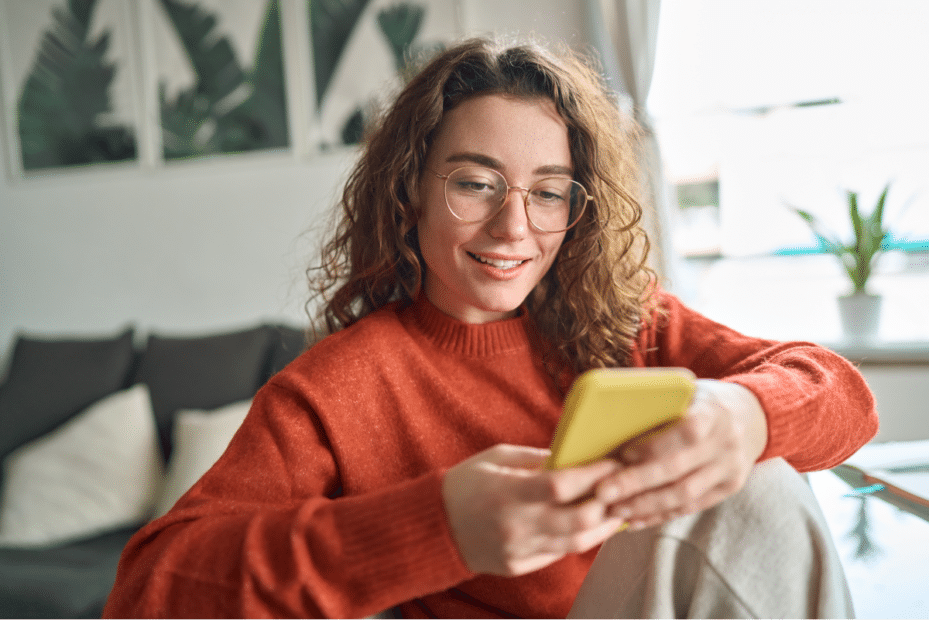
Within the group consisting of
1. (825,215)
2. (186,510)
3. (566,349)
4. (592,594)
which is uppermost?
(825,215)

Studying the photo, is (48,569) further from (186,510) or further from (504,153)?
(504,153)

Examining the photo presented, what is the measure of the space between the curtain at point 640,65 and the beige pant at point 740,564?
1684mm

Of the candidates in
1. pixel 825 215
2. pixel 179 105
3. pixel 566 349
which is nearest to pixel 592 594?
pixel 566 349

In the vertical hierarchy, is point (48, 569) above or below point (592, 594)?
below

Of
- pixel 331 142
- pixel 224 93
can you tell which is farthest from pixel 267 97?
pixel 331 142

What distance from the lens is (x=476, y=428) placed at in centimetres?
107

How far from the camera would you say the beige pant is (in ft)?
2.56

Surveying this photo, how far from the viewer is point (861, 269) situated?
2199 millimetres

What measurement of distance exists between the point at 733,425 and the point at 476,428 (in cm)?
44

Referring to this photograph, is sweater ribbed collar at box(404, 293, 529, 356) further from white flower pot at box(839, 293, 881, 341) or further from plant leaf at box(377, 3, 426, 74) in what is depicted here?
plant leaf at box(377, 3, 426, 74)

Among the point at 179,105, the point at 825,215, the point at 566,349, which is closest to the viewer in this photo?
the point at 566,349

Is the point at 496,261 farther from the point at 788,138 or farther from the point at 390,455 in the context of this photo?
the point at 788,138

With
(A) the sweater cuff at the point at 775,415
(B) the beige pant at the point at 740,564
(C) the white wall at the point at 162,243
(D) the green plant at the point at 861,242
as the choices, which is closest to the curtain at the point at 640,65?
(D) the green plant at the point at 861,242

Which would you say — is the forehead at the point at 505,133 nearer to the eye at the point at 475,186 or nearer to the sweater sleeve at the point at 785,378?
the eye at the point at 475,186
